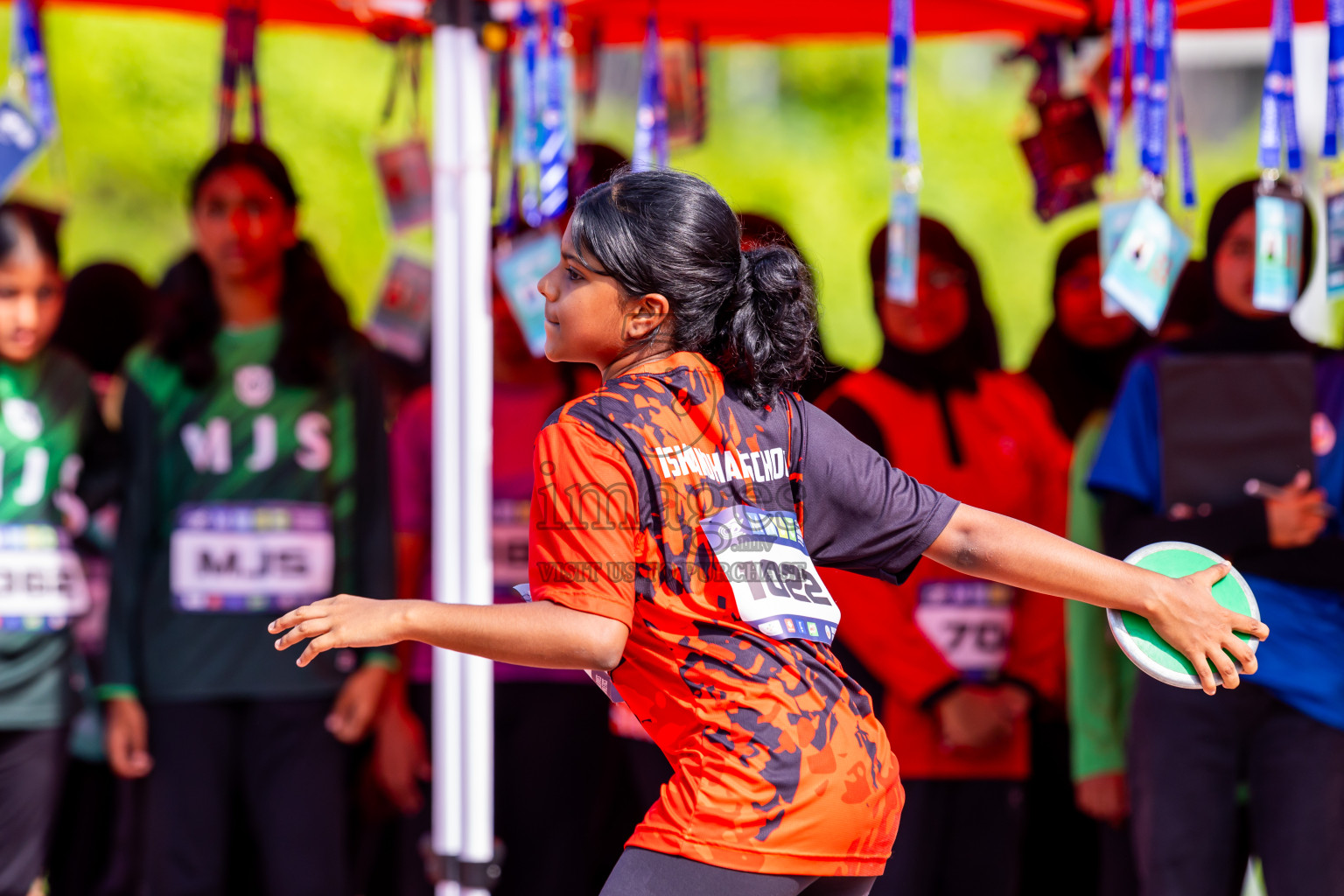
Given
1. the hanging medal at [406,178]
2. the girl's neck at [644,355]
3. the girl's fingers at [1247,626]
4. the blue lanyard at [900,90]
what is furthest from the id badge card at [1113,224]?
the hanging medal at [406,178]

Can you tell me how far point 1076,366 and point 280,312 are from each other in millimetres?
2041

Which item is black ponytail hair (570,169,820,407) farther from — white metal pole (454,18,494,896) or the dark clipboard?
the dark clipboard

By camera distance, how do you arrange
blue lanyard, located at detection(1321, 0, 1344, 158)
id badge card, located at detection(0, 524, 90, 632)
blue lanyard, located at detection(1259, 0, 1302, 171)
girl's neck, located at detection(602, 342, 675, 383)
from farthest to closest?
1. id badge card, located at detection(0, 524, 90, 632)
2. blue lanyard, located at detection(1259, 0, 1302, 171)
3. blue lanyard, located at detection(1321, 0, 1344, 158)
4. girl's neck, located at detection(602, 342, 675, 383)

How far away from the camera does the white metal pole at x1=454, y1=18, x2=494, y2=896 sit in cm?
303

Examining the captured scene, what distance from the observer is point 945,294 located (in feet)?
11.2

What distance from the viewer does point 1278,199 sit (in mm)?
2840

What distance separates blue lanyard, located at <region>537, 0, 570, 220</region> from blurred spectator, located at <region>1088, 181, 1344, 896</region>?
4.17 feet

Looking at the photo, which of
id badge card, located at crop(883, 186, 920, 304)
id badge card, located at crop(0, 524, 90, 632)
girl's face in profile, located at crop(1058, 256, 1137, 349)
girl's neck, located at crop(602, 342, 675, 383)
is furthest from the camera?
girl's face in profile, located at crop(1058, 256, 1137, 349)

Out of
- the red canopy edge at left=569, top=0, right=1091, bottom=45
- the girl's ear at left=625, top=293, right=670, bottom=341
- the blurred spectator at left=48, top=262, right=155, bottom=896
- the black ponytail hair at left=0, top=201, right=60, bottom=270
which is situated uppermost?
the red canopy edge at left=569, top=0, right=1091, bottom=45

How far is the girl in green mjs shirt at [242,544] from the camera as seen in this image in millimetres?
3211

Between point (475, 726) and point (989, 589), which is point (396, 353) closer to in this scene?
point (475, 726)

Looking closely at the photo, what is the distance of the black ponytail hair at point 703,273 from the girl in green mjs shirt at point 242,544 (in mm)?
1788

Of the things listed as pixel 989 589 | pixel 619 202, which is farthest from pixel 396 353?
pixel 619 202

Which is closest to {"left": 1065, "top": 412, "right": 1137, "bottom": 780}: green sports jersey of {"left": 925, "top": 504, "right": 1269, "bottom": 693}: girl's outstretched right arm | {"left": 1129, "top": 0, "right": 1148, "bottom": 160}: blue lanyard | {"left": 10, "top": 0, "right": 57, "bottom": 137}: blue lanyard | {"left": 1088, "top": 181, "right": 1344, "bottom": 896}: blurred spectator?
{"left": 1088, "top": 181, "right": 1344, "bottom": 896}: blurred spectator
